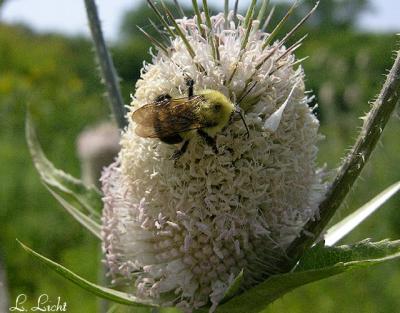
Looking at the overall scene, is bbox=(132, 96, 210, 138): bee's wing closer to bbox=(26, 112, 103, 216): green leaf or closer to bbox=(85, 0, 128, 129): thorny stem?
bbox=(85, 0, 128, 129): thorny stem

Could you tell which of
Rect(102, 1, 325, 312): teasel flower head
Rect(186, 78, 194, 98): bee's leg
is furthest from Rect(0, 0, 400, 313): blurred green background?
Rect(186, 78, 194, 98): bee's leg

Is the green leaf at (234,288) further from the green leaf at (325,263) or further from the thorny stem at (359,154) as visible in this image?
the thorny stem at (359,154)

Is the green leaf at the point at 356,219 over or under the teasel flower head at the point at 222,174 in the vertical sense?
under

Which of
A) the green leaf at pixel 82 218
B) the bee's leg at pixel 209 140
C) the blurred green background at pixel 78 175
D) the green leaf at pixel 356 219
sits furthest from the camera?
the blurred green background at pixel 78 175

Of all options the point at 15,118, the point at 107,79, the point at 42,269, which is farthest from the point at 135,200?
the point at 15,118

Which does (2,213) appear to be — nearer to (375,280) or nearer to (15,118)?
(15,118)

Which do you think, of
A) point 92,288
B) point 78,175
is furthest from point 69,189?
point 78,175

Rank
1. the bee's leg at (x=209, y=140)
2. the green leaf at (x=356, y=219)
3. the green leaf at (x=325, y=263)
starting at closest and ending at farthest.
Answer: the green leaf at (x=325, y=263) → the bee's leg at (x=209, y=140) → the green leaf at (x=356, y=219)

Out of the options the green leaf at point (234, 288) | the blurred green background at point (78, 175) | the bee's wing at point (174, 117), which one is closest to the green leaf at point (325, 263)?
the green leaf at point (234, 288)
